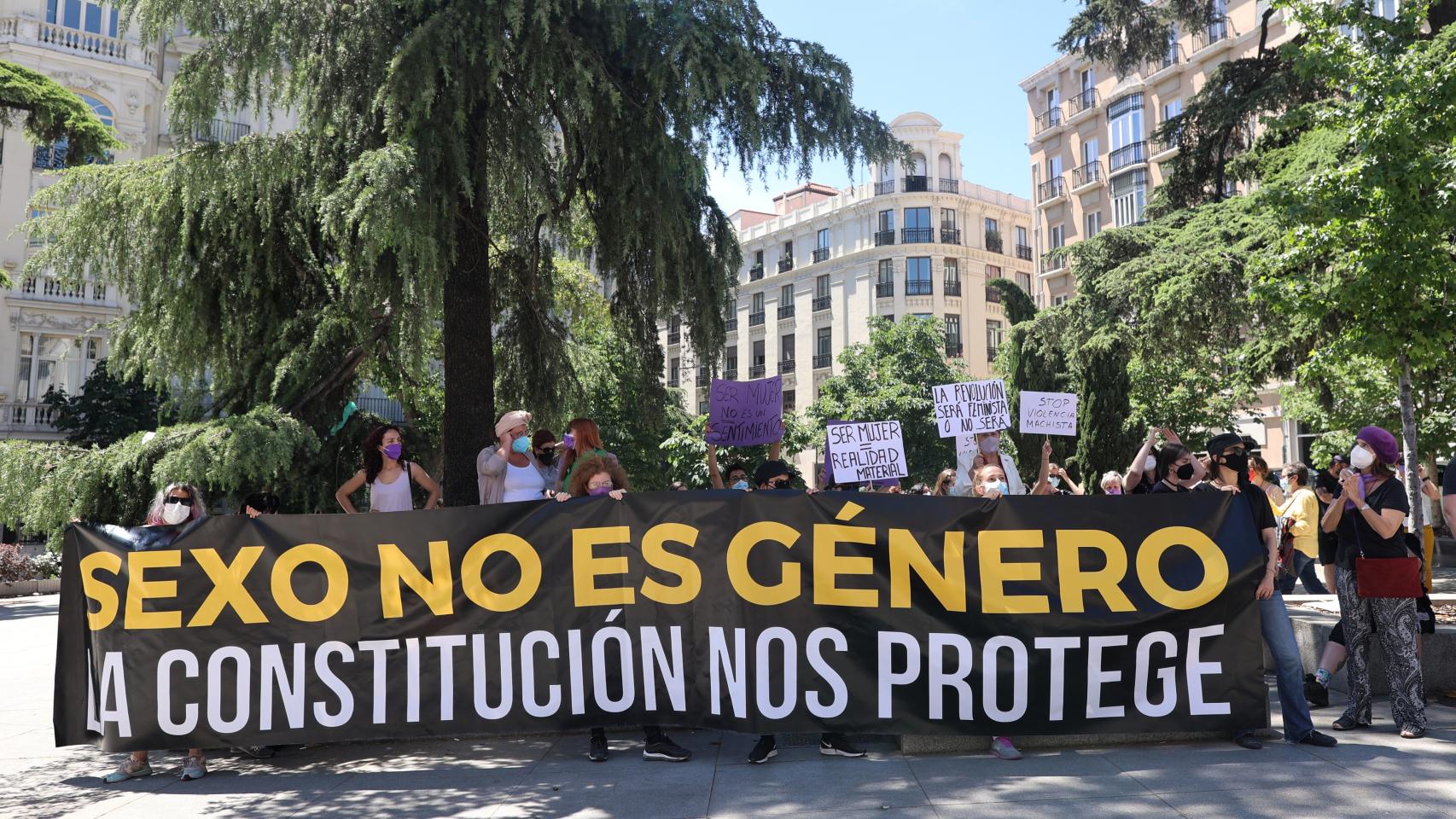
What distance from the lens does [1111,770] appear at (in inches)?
221

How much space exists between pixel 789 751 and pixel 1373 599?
3.70 meters

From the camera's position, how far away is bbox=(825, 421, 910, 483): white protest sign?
10.2 metres

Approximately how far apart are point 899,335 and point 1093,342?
1971 centimetres

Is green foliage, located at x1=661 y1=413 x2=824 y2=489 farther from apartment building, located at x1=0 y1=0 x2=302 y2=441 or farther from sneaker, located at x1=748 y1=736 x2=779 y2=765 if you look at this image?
sneaker, located at x1=748 y1=736 x2=779 y2=765

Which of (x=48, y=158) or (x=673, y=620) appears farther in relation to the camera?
(x=48, y=158)

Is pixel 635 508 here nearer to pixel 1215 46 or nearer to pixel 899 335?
pixel 899 335

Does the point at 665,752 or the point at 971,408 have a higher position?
the point at 971,408

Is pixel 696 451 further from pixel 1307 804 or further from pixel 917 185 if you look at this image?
pixel 917 185

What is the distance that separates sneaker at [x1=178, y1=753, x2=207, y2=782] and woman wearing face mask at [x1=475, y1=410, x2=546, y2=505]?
2.28m

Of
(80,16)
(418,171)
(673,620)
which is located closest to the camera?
(673,620)

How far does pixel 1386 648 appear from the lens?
626 cm

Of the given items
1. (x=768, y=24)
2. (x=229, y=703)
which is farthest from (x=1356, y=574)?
(x=229, y=703)

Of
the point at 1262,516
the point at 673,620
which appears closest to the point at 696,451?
the point at 673,620

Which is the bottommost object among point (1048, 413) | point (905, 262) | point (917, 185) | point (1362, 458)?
point (1362, 458)
